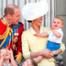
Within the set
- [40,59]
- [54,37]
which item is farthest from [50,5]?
[40,59]

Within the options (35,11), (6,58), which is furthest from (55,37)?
(6,58)

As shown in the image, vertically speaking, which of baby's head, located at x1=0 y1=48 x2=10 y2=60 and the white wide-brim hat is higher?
the white wide-brim hat

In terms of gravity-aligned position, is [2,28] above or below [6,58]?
above

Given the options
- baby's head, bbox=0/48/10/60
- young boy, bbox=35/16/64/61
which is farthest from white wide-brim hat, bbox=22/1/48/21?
baby's head, bbox=0/48/10/60

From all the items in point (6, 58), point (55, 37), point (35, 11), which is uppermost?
point (35, 11)

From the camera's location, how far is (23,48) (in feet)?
4.22

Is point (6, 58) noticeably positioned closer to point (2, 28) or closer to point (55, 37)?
point (2, 28)

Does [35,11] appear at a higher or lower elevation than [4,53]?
higher

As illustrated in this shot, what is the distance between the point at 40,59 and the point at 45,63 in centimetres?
4

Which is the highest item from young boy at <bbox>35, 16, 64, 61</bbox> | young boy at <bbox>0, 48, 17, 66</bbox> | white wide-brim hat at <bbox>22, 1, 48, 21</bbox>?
white wide-brim hat at <bbox>22, 1, 48, 21</bbox>

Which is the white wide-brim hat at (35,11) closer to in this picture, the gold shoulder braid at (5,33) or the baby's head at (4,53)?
the gold shoulder braid at (5,33)

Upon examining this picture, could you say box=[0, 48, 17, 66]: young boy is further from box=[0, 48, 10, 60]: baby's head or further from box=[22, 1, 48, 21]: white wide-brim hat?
box=[22, 1, 48, 21]: white wide-brim hat

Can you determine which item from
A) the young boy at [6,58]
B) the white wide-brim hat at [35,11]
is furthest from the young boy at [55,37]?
the young boy at [6,58]

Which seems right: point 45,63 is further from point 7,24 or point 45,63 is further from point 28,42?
point 7,24
